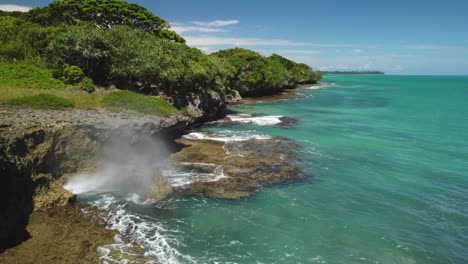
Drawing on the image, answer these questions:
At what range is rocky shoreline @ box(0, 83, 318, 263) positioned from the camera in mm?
13690

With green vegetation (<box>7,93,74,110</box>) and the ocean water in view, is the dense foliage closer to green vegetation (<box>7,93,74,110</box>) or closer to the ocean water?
green vegetation (<box>7,93,74,110</box>)

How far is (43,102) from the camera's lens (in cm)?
2139

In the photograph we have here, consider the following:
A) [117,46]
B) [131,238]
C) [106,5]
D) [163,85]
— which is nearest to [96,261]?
[131,238]

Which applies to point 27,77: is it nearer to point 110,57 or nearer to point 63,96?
point 63,96

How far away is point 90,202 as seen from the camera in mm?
16703

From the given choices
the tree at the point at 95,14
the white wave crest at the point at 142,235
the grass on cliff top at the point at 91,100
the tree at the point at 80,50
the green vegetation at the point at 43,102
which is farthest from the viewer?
the tree at the point at 95,14

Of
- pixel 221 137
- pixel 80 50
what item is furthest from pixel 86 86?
pixel 221 137

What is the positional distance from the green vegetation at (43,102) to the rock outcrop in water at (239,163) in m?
9.36

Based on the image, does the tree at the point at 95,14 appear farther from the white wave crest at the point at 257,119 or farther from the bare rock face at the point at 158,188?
the bare rock face at the point at 158,188

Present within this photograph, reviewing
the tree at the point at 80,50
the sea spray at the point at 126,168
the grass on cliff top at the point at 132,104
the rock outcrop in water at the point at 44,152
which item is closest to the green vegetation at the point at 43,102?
the rock outcrop in water at the point at 44,152

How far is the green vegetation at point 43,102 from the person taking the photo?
68.1ft

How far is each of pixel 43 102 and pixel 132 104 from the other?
670 centimetres

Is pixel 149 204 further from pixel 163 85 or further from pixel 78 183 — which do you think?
pixel 163 85

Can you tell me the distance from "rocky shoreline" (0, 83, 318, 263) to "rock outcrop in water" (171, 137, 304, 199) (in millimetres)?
66
